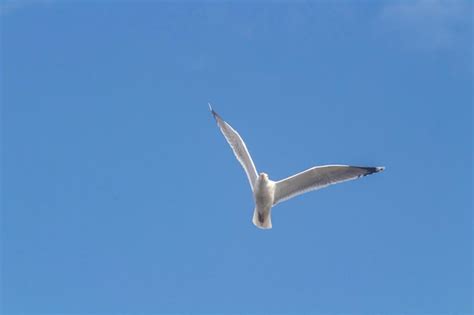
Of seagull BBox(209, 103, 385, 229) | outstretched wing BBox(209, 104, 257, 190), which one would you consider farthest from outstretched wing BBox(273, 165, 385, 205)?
outstretched wing BBox(209, 104, 257, 190)

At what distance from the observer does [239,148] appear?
33.4 feet

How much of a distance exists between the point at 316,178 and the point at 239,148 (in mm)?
1190

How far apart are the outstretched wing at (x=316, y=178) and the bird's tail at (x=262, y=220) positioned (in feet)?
0.71

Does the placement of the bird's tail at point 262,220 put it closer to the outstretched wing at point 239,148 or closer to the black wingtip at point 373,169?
the outstretched wing at point 239,148

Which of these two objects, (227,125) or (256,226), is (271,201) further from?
(227,125)

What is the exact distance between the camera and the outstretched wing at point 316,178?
9320 millimetres

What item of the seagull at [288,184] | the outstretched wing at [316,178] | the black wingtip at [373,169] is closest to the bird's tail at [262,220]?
the seagull at [288,184]

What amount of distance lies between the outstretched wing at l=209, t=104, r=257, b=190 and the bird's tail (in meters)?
0.43

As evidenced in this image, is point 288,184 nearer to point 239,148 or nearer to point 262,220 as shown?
point 262,220

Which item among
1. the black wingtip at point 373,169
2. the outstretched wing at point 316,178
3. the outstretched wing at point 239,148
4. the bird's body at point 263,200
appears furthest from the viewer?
the outstretched wing at point 239,148

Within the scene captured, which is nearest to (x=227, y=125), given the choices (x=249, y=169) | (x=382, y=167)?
(x=249, y=169)

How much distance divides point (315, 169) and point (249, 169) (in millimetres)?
954

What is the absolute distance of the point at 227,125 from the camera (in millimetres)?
10344

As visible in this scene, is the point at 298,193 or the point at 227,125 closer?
the point at 298,193
